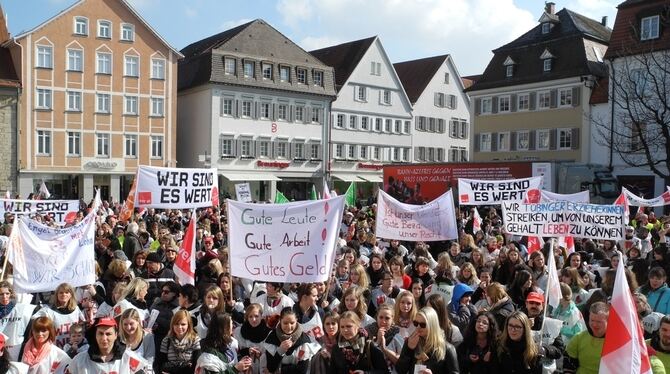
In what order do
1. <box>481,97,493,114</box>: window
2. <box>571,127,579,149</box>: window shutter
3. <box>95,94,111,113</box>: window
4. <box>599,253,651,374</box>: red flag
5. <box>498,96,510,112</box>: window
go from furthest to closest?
<box>481,97,493,114</box>: window
<box>498,96,510,112</box>: window
<box>95,94,111,113</box>: window
<box>571,127,579,149</box>: window shutter
<box>599,253,651,374</box>: red flag

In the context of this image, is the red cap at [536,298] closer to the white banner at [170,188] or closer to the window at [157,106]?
the white banner at [170,188]

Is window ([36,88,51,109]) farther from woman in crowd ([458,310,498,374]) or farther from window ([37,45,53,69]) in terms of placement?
woman in crowd ([458,310,498,374])

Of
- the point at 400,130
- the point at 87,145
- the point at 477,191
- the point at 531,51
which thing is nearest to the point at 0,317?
the point at 477,191

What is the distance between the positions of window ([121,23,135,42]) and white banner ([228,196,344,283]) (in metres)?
38.8

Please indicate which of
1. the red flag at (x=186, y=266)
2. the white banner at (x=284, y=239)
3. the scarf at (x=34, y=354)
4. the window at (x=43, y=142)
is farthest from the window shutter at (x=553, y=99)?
the scarf at (x=34, y=354)

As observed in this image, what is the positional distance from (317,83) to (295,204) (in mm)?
43714

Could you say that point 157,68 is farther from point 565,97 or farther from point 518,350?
point 518,350

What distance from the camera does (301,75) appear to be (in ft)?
166

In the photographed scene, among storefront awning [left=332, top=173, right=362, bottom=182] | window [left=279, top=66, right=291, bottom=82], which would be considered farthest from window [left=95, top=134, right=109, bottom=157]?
storefront awning [left=332, top=173, right=362, bottom=182]

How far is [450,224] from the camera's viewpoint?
43.2 ft

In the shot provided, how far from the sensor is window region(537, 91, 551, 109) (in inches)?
1684

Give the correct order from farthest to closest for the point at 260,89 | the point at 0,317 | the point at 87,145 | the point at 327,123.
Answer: the point at 327,123, the point at 260,89, the point at 87,145, the point at 0,317

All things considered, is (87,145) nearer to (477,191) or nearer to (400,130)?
(400,130)

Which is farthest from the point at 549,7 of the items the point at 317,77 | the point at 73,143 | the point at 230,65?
the point at 73,143
